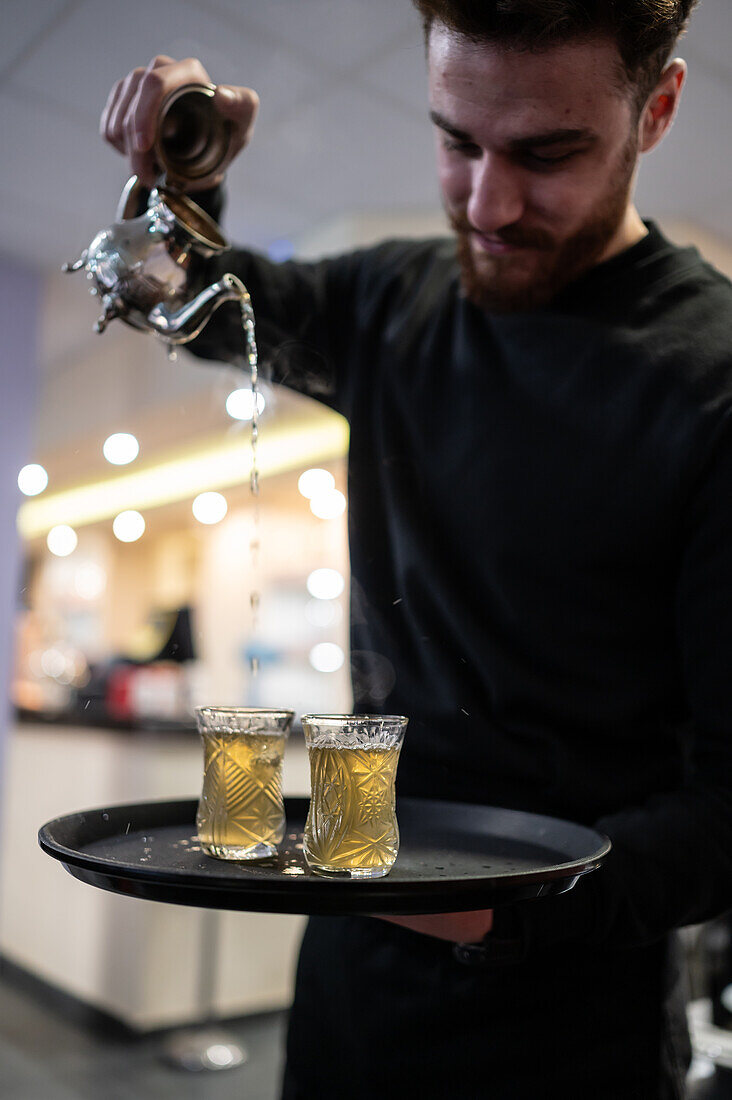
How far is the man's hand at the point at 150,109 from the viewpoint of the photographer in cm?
104

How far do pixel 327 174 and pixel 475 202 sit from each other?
8.12 ft

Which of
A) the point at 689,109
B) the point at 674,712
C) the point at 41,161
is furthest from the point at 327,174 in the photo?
the point at 674,712

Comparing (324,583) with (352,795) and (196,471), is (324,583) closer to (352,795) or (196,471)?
(196,471)

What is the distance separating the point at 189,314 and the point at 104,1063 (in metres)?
2.91

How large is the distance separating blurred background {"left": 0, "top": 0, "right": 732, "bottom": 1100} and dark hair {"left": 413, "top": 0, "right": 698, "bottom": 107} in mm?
567

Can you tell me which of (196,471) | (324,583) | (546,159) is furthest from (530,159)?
(324,583)

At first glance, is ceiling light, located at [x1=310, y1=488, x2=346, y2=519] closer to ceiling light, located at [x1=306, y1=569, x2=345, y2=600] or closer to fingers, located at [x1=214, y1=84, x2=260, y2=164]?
ceiling light, located at [x1=306, y1=569, x2=345, y2=600]

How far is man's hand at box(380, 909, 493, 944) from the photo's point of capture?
849 mm

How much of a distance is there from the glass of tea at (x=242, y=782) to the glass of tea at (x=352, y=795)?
2.2 inches

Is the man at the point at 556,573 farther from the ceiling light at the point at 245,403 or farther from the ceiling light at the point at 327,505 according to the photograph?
the ceiling light at the point at 327,505

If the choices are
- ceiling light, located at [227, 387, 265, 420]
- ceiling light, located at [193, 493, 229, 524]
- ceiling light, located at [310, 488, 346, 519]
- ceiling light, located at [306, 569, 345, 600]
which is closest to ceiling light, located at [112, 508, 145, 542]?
ceiling light, located at [193, 493, 229, 524]

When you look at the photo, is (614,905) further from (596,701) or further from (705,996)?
(705,996)

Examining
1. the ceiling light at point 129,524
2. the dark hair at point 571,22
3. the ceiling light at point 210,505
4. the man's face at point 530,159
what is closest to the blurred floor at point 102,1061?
the man's face at point 530,159

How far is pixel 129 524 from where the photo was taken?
259 inches
